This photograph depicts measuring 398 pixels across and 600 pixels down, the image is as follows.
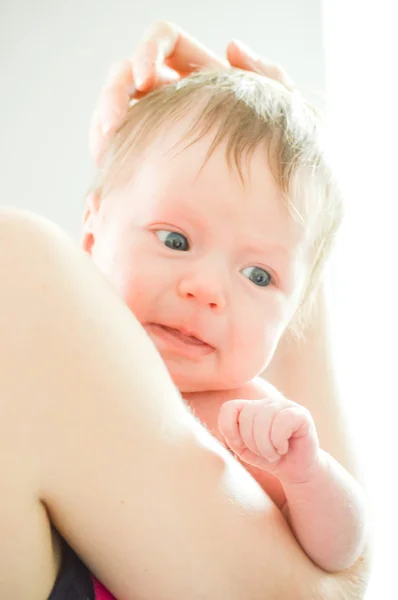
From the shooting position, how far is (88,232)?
88 centimetres

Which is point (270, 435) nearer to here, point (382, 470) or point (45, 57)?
point (382, 470)

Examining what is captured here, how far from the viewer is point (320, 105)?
4.52ft

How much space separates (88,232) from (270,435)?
1.37 feet

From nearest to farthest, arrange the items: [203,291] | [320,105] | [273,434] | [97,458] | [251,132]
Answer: [97,458], [273,434], [203,291], [251,132], [320,105]

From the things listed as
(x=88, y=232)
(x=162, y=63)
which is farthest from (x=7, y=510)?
(x=162, y=63)

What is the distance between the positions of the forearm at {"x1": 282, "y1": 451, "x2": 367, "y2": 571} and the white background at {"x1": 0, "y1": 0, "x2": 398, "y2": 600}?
1.00 feet

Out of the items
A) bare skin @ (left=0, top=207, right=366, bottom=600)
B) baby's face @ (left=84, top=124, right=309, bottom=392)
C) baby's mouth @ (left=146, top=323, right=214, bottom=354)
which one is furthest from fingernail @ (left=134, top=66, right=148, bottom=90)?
bare skin @ (left=0, top=207, right=366, bottom=600)

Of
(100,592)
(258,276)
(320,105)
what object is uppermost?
(320,105)

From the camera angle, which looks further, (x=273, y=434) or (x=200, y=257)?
(x=200, y=257)

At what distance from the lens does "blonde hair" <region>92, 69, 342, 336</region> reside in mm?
832

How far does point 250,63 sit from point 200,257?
419mm

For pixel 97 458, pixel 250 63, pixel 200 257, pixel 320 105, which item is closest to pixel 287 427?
pixel 97 458

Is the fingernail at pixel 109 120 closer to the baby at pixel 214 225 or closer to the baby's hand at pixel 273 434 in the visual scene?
the baby at pixel 214 225

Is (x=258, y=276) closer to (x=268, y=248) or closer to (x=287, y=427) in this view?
(x=268, y=248)
